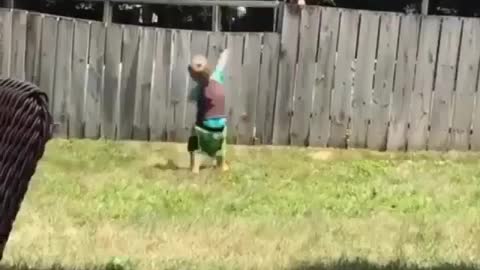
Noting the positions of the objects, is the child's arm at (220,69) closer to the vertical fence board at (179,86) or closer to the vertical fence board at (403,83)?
the vertical fence board at (179,86)

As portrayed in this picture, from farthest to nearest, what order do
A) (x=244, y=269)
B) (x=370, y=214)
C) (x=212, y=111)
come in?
(x=212, y=111) → (x=370, y=214) → (x=244, y=269)

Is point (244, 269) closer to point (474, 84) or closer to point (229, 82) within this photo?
point (229, 82)

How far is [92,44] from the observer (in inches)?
386

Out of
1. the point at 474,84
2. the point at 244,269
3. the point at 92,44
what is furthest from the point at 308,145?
the point at 244,269

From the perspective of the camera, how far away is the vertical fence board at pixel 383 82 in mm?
9812

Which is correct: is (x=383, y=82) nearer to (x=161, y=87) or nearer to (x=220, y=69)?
(x=220, y=69)

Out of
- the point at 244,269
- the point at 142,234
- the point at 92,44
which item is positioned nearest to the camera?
the point at 244,269

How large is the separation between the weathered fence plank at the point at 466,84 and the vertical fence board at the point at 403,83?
0.48 metres

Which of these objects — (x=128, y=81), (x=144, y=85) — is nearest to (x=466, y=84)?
(x=144, y=85)

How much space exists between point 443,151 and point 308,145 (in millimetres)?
1378

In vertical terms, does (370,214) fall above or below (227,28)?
below

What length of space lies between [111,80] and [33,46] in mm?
865

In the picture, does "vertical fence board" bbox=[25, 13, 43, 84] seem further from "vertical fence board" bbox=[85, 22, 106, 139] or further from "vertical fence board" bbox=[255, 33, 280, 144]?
"vertical fence board" bbox=[255, 33, 280, 144]

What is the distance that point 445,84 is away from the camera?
32.6 ft
